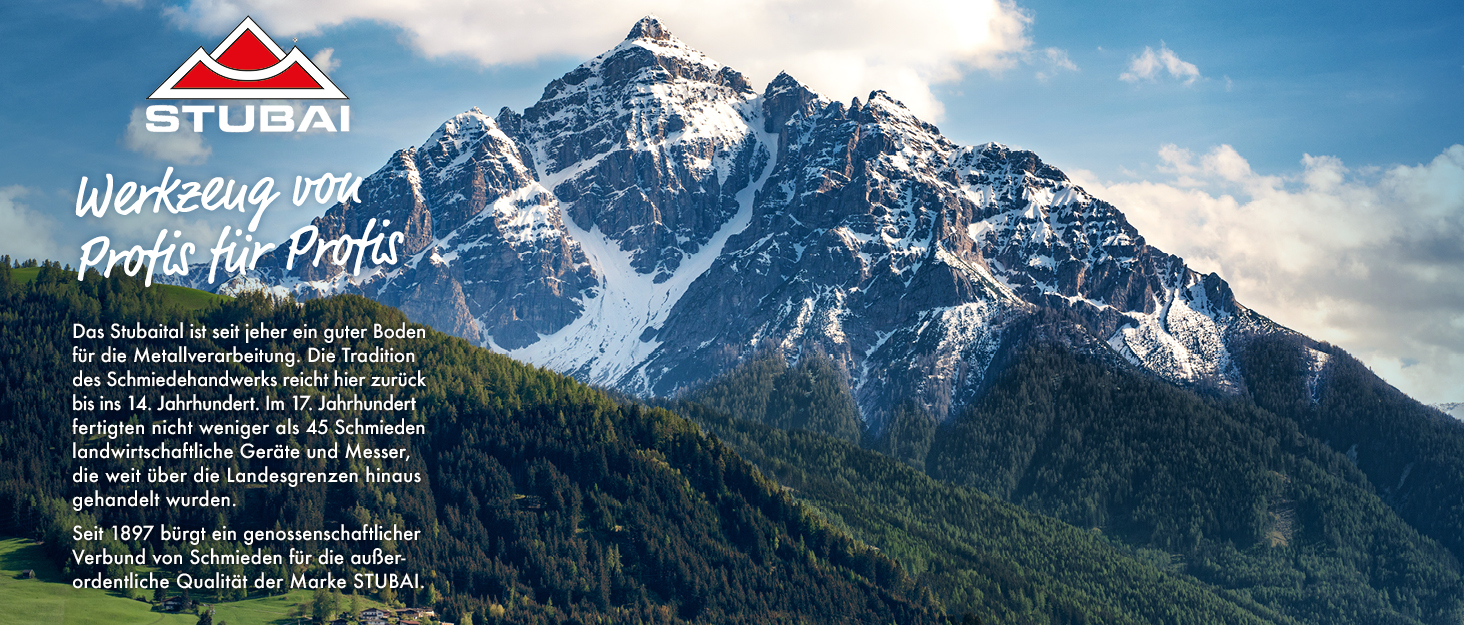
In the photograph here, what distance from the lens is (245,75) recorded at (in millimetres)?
175875

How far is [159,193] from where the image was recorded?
161125 mm

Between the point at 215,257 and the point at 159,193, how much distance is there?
15.4m

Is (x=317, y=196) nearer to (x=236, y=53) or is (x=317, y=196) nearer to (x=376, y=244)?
(x=376, y=244)

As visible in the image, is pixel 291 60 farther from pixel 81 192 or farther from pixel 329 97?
pixel 81 192

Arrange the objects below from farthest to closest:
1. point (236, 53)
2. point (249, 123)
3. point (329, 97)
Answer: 1. point (236, 53)
2. point (329, 97)
3. point (249, 123)

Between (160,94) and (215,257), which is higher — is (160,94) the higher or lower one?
the higher one

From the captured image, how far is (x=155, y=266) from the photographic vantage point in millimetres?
171750

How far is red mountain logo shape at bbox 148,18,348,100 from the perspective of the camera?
173m

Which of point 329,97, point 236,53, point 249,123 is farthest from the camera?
point 236,53

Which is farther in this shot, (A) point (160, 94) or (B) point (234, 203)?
(A) point (160, 94)

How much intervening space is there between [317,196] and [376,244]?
880cm

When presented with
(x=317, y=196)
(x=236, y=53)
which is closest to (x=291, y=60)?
(x=236, y=53)

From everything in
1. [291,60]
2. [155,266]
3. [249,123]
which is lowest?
[155,266]

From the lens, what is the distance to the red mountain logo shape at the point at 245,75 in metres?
173
